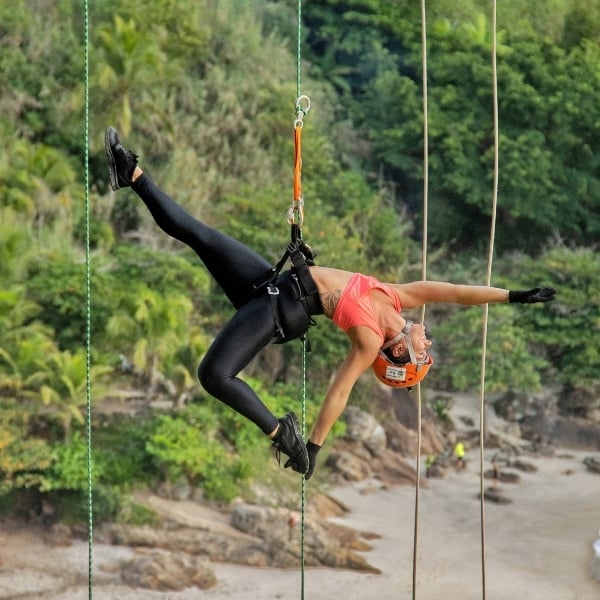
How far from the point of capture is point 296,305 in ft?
11.8

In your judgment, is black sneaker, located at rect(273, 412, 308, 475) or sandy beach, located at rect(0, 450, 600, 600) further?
sandy beach, located at rect(0, 450, 600, 600)

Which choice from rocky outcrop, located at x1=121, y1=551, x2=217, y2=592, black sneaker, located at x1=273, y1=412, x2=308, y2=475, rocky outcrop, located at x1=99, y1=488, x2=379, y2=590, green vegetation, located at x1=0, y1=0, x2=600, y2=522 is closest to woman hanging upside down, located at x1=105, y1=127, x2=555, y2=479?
black sneaker, located at x1=273, y1=412, x2=308, y2=475

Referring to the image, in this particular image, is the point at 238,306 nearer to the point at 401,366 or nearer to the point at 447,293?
the point at 401,366

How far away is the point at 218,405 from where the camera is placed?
1255 cm

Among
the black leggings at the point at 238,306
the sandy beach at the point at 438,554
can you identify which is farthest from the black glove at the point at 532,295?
the sandy beach at the point at 438,554

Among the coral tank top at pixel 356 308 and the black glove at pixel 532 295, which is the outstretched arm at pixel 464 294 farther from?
the coral tank top at pixel 356 308

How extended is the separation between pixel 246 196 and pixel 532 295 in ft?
34.0

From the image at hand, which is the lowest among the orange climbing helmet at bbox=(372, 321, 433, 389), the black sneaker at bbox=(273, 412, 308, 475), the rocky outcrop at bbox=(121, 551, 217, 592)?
the black sneaker at bbox=(273, 412, 308, 475)

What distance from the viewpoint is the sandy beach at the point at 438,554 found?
38.8 ft

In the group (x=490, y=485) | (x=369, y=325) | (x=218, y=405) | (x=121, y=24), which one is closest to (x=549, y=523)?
(x=490, y=485)

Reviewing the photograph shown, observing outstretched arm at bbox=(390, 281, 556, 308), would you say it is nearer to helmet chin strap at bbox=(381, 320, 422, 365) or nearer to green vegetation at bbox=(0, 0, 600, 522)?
helmet chin strap at bbox=(381, 320, 422, 365)

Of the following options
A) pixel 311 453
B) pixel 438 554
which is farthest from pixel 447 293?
pixel 438 554

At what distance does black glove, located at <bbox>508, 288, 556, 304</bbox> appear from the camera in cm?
351

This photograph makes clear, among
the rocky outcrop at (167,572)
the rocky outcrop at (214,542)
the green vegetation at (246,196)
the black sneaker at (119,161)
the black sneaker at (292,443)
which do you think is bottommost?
the black sneaker at (292,443)
